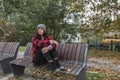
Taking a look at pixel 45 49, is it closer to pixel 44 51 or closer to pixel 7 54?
pixel 44 51

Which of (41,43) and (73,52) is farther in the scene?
(73,52)

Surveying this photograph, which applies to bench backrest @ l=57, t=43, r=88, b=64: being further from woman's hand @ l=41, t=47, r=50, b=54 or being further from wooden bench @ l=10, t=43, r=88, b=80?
woman's hand @ l=41, t=47, r=50, b=54

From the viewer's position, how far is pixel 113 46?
15.5 metres

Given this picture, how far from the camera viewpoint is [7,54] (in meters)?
6.34

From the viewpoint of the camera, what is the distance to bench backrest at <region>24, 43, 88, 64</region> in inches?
197

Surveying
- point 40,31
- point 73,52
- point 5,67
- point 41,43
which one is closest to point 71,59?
point 73,52

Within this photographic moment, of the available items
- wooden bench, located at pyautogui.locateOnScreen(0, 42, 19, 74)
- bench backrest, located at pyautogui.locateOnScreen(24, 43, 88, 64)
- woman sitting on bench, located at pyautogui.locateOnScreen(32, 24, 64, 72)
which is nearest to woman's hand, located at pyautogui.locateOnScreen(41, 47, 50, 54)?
woman sitting on bench, located at pyautogui.locateOnScreen(32, 24, 64, 72)

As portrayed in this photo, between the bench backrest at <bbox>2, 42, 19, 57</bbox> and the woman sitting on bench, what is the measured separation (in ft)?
4.10

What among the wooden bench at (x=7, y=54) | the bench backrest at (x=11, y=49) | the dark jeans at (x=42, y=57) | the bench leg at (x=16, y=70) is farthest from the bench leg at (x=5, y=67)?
the dark jeans at (x=42, y=57)

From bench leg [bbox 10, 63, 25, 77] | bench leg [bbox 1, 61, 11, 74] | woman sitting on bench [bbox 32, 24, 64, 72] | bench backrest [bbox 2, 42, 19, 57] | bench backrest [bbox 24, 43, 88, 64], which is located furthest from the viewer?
bench backrest [bbox 2, 42, 19, 57]

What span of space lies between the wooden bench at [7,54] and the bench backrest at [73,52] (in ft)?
5.03

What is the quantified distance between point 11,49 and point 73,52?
2149 mm

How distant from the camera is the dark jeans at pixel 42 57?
4.87 metres

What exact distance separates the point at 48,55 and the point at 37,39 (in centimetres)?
51
